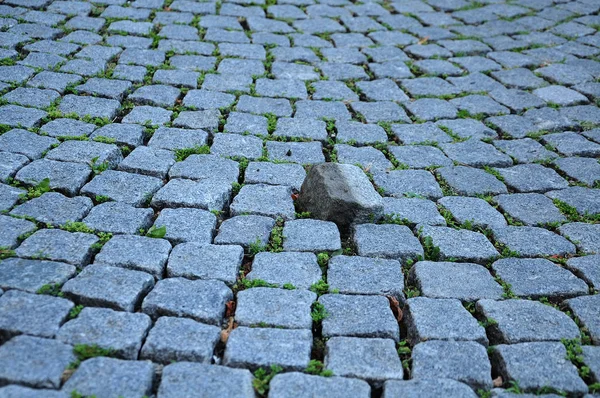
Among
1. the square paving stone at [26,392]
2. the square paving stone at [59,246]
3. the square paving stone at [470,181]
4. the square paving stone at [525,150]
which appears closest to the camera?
the square paving stone at [26,392]

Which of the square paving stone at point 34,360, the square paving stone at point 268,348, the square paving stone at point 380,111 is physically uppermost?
the square paving stone at point 34,360

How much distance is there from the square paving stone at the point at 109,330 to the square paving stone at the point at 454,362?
1.03 meters

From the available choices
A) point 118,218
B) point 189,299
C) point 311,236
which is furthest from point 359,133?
point 189,299

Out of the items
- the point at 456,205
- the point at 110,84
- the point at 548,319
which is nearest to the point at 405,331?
the point at 548,319

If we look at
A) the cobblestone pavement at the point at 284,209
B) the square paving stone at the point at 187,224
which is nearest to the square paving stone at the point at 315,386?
the cobblestone pavement at the point at 284,209

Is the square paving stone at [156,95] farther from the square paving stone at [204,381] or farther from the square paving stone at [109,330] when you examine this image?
the square paving stone at [204,381]

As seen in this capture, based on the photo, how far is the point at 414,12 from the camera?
20.9 feet

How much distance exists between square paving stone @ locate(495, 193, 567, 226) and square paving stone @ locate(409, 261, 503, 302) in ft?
1.92

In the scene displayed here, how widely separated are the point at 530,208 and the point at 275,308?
1.67m

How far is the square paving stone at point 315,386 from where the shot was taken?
2.27 meters

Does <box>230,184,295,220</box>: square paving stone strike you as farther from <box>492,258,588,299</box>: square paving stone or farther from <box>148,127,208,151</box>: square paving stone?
<box>492,258,588,299</box>: square paving stone

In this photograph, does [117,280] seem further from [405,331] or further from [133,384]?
[405,331]

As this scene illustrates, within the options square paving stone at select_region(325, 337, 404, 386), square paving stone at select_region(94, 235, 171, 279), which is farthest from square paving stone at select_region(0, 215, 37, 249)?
square paving stone at select_region(325, 337, 404, 386)

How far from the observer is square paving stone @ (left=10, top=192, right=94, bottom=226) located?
3076 millimetres
